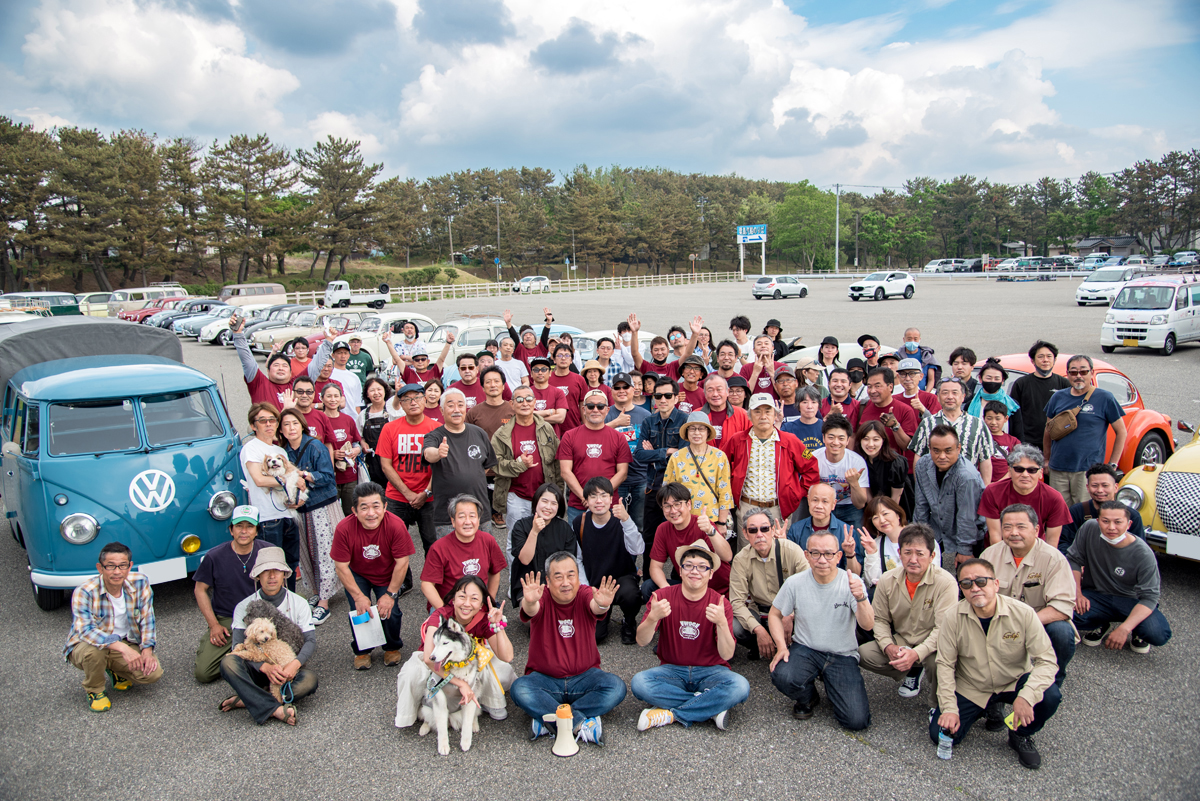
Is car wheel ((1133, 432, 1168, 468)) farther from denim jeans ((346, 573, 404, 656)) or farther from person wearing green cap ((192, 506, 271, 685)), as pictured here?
person wearing green cap ((192, 506, 271, 685))

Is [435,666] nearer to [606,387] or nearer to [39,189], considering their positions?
[606,387]

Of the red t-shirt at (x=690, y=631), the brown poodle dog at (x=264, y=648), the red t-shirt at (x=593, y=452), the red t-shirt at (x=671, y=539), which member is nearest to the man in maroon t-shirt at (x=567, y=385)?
the red t-shirt at (x=593, y=452)

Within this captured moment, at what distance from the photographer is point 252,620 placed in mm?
4719

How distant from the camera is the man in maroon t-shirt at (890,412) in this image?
21.8 feet

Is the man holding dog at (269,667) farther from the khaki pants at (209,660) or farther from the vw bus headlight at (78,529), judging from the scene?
the vw bus headlight at (78,529)

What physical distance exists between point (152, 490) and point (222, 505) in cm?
56

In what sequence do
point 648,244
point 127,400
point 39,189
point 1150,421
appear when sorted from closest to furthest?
point 127,400 < point 1150,421 < point 39,189 < point 648,244

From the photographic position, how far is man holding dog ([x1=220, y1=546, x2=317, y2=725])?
14.9 feet

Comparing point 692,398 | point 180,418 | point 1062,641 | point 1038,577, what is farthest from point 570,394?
point 1062,641

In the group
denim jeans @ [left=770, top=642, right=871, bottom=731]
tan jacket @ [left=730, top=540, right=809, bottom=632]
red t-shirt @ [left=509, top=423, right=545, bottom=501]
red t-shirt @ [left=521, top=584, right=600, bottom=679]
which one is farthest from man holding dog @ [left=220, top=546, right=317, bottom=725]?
denim jeans @ [left=770, top=642, right=871, bottom=731]

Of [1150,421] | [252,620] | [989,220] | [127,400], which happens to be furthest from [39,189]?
[989,220]

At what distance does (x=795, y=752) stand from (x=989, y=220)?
329ft

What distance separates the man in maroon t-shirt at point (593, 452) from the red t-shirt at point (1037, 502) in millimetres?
3033

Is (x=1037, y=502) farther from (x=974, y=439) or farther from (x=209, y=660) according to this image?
(x=209, y=660)
